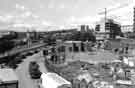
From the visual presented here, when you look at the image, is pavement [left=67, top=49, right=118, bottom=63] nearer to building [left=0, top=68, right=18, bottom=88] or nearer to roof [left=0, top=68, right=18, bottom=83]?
roof [left=0, top=68, right=18, bottom=83]

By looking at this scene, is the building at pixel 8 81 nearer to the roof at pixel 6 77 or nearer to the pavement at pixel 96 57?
the roof at pixel 6 77

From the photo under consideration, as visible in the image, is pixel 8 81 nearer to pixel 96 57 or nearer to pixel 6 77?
pixel 6 77

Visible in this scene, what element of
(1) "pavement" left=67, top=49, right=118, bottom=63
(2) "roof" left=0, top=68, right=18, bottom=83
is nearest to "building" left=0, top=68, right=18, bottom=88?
(2) "roof" left=0, top=68, right=18, bottom=83

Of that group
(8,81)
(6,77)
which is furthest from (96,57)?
(8,81)

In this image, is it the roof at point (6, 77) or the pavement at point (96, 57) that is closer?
the roof at point (6, 77)

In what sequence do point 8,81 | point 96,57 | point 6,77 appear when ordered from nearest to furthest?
point 8,81 → point 6,77 → point 96,57

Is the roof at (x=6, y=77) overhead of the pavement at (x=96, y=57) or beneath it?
overhead

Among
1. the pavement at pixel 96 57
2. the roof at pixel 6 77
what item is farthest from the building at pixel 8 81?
the pavement at pixel 96 57

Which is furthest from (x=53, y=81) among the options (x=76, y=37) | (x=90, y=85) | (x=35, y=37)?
(x=35, y=37)

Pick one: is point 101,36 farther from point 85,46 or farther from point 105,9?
point 85,46

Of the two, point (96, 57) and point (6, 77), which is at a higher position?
point (6, 77)

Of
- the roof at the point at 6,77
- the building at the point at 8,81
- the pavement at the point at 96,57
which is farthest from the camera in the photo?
the pavement at the point at 96,57

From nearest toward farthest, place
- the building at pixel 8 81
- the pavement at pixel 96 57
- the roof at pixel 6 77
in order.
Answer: the building at pixel 8 81 < the roof at pixel 6 77 < the pavement at pixel 96 57

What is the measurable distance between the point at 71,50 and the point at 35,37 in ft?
109
